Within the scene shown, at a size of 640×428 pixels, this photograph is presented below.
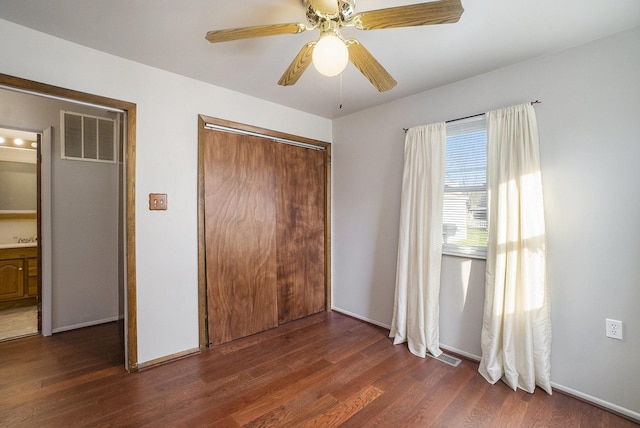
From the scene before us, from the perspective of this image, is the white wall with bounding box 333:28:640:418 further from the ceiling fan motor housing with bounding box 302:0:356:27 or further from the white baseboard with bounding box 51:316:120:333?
the white baseboard with bounding box 51:316:120:333

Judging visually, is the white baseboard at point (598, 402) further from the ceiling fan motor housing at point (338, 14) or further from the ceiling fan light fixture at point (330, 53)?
the ceiling fan motor housing at point (338, 14)

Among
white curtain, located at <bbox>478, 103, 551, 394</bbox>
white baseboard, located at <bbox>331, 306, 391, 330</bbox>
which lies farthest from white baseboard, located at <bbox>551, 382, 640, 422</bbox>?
white baseboard, located at <bbox>331, 306, 391, 330</bbox>

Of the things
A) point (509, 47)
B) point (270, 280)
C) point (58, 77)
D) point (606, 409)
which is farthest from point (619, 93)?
point (58, 77)

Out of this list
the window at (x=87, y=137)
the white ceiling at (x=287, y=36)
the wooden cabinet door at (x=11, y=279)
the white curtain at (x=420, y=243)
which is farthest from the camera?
the wooden cabinet door at (x=11, y=279)

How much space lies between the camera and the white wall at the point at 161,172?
6.56ft

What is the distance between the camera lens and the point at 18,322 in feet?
10.2

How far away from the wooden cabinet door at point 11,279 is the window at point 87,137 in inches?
71.2

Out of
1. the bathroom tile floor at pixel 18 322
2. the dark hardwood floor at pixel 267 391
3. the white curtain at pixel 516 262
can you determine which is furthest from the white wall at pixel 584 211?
the bathroom tile floor at pixel 18 322

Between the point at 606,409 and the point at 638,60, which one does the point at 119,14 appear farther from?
the point at 606,409

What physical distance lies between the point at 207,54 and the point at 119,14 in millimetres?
543

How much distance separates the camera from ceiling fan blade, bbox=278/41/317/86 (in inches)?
56.0

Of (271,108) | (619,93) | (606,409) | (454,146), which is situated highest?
(271,108)

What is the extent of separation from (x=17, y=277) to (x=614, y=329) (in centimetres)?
607

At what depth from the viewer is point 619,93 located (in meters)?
1.75
